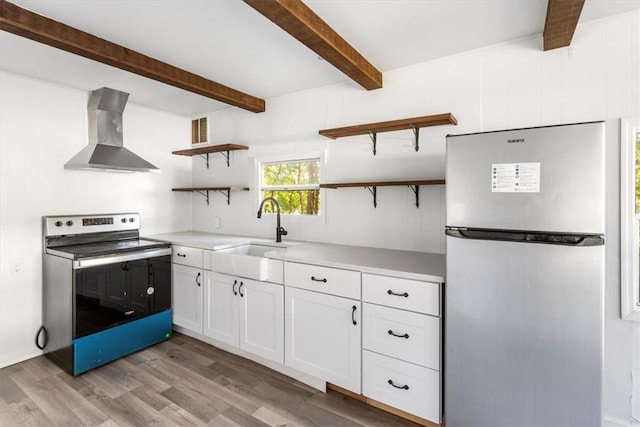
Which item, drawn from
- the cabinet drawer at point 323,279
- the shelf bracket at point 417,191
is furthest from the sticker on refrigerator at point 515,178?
the cabinet drawer at point 323,279

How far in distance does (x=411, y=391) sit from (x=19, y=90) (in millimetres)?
3686

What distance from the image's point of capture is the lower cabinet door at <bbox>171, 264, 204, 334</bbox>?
9.44ft

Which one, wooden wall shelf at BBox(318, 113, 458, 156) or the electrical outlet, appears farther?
the electrical outlet

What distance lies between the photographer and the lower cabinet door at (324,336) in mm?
2033

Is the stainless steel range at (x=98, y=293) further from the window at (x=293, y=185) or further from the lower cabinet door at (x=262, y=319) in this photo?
the window at (x=293, y=185)

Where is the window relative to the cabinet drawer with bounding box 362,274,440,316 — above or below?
above

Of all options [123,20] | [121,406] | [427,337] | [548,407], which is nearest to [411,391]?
[427,337]

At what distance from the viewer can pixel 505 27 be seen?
192 centimetres

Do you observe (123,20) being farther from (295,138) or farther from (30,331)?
Answer: (30,331)

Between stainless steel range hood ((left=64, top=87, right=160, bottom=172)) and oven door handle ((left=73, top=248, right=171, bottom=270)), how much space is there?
784 mm

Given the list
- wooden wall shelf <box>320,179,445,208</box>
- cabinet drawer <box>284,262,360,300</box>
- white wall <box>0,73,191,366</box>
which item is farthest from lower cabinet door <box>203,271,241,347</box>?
white wall <box>0,73,191,366</box>

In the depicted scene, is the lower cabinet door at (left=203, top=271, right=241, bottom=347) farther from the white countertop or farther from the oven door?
the oven door

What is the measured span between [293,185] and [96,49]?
5.88 ft

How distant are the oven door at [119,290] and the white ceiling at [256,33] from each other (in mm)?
1571
